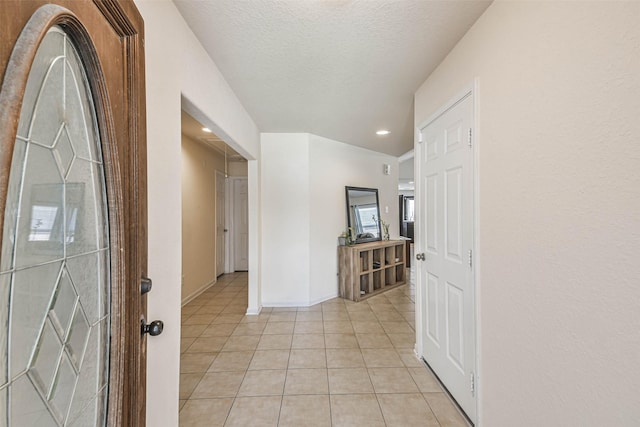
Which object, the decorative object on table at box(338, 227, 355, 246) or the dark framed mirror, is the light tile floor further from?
the dark framed mirror

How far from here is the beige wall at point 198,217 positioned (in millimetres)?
3922

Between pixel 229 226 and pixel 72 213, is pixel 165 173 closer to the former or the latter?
pixel 72 213

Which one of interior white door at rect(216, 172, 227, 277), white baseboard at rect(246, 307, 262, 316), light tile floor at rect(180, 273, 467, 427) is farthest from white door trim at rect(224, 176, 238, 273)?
white baseboard at rect(246, 307, 262, 316)

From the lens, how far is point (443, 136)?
76.5 inches

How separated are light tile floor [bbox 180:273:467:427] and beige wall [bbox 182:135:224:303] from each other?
2.26 ft

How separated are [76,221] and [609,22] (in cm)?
165

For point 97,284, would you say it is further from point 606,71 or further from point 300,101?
point 300,101

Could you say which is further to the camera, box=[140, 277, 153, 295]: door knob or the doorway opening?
the doorway opening

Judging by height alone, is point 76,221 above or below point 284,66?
below

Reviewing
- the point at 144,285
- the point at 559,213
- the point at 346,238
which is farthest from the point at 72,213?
the point at 346,238

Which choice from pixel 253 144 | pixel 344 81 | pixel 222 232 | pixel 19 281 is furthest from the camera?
pixel 222 232

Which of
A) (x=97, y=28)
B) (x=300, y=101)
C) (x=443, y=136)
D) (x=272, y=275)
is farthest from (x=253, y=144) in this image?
(x=97, y=28)

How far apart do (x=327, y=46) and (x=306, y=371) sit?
96.6 inches

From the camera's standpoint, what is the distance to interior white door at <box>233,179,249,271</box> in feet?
19.6
